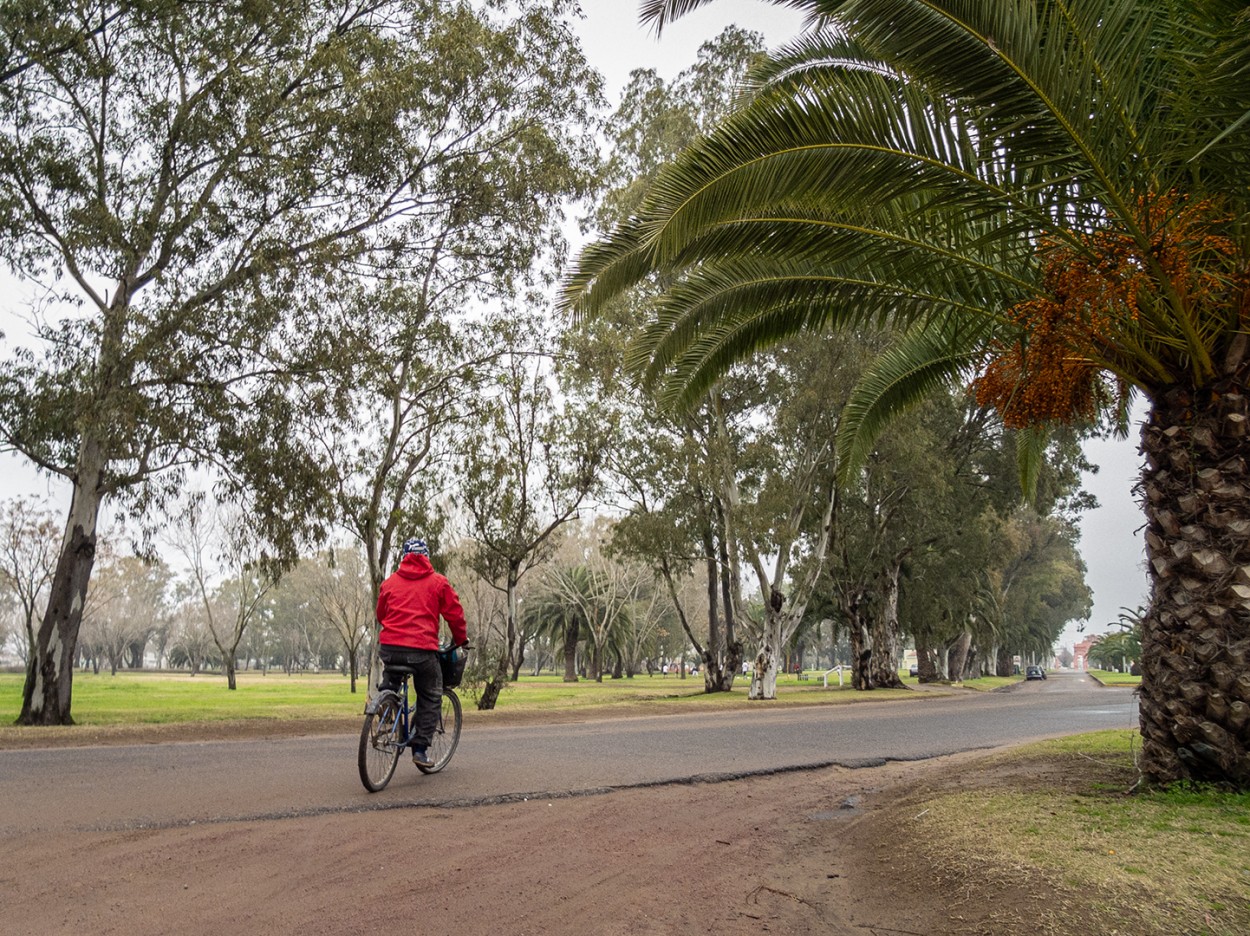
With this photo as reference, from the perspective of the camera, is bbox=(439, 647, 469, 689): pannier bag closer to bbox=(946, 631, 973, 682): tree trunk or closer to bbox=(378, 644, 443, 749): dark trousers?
bbox=(378, 644, 443, 749): dark trousers

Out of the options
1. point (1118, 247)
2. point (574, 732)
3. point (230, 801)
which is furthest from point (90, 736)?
point (1118, 247)

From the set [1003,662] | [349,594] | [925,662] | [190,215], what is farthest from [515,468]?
[1003,662]

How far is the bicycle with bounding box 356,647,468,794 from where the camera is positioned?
6316mm

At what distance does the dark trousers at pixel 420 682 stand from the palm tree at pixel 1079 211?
12.2ft

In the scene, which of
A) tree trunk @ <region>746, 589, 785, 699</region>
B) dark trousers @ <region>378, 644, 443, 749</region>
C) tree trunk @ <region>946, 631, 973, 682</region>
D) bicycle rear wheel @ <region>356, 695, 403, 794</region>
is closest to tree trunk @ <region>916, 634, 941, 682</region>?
tree trunk @ <region>946, 631, 973, 682</region>

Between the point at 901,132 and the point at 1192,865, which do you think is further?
the point at 901,132

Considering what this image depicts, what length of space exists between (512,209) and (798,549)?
16990 millimetres

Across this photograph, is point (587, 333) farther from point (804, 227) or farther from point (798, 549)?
point (804, 227)

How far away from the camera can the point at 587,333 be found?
22031 millimetres

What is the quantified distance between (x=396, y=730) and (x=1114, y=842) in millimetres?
4837

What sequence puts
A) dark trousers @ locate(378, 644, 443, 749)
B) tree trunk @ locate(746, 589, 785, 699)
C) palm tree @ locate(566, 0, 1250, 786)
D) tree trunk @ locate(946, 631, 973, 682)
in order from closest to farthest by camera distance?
palm tree @ locate(566, 0, 1250, 786) → dark trousers @ locate(378, 644, 443, 749) → tree trunk @ locate(746, 589, 785, 699) → tree trunk @ locate(946, 631, 973, 682)

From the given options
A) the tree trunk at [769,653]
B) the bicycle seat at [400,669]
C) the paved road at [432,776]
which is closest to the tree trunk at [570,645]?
the tree trunk at [769,653]

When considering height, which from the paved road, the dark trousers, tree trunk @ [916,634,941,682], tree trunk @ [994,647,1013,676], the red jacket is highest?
the red jacket

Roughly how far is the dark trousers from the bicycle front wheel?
0.14 metres
